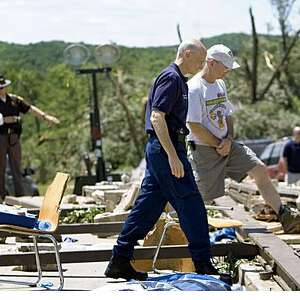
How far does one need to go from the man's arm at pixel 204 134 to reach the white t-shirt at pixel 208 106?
0.03 meters

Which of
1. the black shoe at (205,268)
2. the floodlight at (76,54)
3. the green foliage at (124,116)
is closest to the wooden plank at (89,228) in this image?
the black shoe at (205,268)

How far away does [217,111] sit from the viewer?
7.37 meters

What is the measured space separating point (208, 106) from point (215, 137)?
28cm

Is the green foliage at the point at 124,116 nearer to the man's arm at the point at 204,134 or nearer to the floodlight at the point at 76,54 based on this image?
the floodlight at the point at 76,54

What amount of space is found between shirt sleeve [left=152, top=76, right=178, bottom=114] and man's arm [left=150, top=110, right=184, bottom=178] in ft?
0.15

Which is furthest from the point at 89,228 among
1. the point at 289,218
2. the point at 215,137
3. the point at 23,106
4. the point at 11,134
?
the point at 11,134

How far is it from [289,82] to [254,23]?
15.4 ft

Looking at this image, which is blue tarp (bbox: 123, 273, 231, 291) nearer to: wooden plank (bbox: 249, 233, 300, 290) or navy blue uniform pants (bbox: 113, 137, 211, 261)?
wooden plank (bbox: 249, 233, 300, 290)

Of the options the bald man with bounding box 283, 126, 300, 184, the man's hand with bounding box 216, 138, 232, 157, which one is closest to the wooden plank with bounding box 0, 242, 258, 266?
the man's hand with bounding box 216, 138, 232, 157

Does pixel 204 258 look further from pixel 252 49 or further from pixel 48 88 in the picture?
pixel 48 88

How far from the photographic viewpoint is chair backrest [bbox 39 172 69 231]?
6.19m

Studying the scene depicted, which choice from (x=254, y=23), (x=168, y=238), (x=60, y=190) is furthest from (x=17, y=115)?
(x=254, y=23)

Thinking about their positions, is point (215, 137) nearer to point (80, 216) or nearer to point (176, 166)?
point (176, 166)

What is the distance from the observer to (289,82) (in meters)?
46.2
